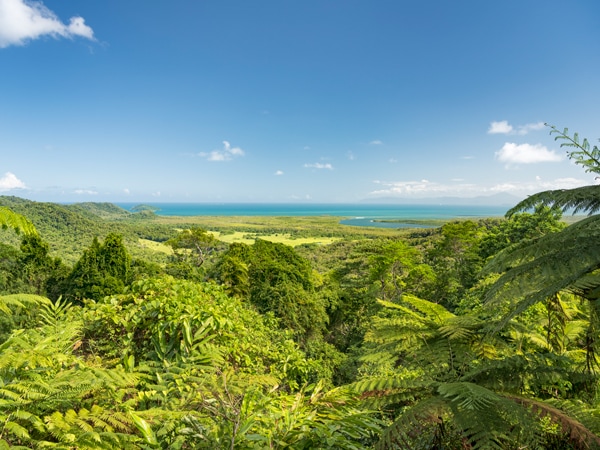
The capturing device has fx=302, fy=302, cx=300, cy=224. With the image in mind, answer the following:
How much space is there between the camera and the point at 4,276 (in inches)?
685

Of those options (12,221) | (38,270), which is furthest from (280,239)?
(12,221)

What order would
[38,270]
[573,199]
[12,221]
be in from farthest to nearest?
[38,270]
[12,221]
[573,199]

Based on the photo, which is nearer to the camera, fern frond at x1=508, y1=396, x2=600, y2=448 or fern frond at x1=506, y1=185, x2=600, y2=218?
fern frond at x1=508, y1=396, x2=600, y2=448

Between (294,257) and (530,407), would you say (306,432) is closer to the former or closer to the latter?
(530,407)

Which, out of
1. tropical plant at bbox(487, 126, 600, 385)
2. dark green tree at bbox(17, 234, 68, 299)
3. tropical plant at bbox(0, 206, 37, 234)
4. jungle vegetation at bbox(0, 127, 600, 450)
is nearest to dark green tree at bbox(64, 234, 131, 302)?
dark green tree at bbox(17, 234, 68, 299)

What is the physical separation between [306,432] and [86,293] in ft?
58.9

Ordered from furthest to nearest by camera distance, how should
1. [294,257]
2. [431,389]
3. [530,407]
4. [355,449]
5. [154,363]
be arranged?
[294,257]
[154,363]
[431,389]
[530,407]
[355,449]

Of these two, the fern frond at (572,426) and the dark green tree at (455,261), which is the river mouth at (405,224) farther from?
the fern frond at (572,426)

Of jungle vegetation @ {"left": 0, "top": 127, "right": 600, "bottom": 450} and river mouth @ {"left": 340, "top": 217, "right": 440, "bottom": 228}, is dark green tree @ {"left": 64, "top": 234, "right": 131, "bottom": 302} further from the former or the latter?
river mouth @ {"left": 340, "top": 217, "right": 440, "bottom": 228}

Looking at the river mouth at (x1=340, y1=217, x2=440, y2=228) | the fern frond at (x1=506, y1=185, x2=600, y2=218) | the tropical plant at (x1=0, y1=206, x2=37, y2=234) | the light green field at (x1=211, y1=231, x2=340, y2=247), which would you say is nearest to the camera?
the fern frond at (x1=506, y1=185, x2=600, y2=218)

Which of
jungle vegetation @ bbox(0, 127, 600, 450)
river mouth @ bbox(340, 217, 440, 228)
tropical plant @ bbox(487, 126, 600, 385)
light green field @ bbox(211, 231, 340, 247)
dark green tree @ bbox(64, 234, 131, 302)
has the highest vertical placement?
tropical plant @ bbox(487, 126, 600, 385)

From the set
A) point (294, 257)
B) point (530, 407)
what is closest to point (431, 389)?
point (530, 407)

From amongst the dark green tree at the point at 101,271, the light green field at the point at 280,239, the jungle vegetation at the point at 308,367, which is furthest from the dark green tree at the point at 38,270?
the light green field at the point at 280,239

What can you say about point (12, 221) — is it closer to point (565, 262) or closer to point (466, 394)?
point (466, 394)
